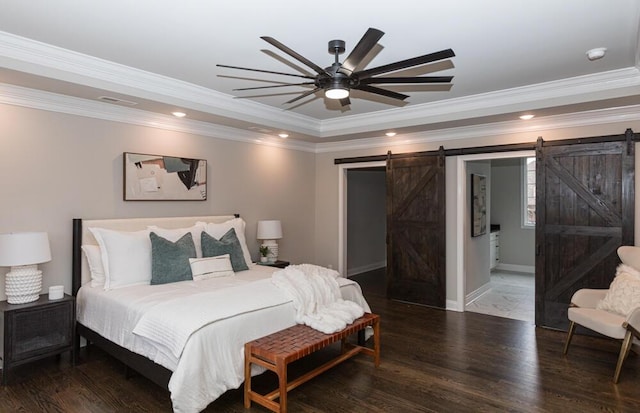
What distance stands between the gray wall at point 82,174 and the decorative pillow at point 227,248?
0.64 m

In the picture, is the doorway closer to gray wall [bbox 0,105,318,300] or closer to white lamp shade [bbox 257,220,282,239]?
white lamp shade [bbox 257,220,282,239]

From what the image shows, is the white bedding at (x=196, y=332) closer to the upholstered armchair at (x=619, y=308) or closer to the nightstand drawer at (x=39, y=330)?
the nightstand drawer at (x=39, y=330)

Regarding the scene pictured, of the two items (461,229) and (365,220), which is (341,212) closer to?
(365,220)

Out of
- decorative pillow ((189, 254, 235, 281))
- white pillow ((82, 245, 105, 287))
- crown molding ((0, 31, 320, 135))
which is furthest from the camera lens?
decorative pillow ((189, 254, 235, 281))

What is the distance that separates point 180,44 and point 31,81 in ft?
4.35

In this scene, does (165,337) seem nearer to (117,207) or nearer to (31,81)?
(117,207)

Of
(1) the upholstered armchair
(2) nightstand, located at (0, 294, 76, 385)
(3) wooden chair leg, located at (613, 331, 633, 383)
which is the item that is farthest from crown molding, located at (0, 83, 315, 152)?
(3) wooden chair leg, located at (613, 331, 633, 383)

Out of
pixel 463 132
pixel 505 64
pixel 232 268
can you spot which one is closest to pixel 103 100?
pixel 232 268

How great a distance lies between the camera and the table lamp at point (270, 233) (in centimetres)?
553

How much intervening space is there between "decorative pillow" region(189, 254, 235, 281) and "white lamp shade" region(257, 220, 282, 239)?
118 centimetres

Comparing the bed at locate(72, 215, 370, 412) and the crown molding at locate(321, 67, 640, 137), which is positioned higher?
the crown molding at locate(321, 67, 640, 137)

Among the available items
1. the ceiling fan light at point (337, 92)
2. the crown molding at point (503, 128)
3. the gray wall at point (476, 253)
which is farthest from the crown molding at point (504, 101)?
the ceiling fan light at point (337, 92)

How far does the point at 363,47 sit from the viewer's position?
225 cm

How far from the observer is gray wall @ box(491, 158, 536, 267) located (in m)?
8.11
